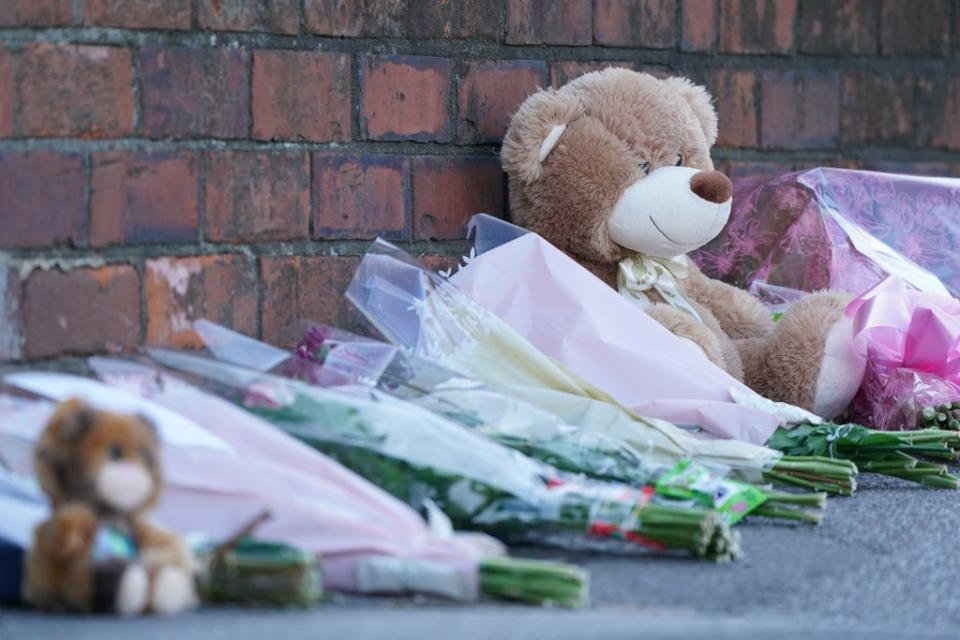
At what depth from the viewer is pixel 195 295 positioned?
5.58 ft

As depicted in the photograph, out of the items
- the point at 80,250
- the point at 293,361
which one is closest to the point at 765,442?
the point at 293,361

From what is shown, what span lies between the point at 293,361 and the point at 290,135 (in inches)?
15.4

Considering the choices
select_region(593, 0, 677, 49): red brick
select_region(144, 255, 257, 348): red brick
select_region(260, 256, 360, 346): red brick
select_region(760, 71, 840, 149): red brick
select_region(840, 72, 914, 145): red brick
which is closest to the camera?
select_region(144, 255, 257, 348): red brick

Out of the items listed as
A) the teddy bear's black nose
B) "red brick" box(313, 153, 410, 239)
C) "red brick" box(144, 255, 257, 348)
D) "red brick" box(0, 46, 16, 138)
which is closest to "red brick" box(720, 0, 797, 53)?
the teddy bear's black nose

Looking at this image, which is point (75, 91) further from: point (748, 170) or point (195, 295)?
point (748, 170)

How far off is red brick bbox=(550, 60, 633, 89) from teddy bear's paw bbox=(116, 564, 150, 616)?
124 centimetres

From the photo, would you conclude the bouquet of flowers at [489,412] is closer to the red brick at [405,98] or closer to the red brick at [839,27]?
the red brick at [405,98]

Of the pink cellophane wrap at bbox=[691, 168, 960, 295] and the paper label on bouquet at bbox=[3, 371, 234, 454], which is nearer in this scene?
the paper label on bouquet at bbox=[3, 371, 234, 454]

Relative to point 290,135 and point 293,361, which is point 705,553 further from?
point 290,135

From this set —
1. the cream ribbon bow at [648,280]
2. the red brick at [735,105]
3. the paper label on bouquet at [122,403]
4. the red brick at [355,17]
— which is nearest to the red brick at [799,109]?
the red brick at [735,105]

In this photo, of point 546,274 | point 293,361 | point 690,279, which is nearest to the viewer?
point 293,361

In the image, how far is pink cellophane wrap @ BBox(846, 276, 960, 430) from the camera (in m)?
1.86

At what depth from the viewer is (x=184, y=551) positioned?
41.3 inches

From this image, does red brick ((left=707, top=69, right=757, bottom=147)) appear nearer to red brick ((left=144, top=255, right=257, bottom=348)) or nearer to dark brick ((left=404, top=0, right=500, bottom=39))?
dark brick ((left=404, top=0, right=500, bottom=39))
